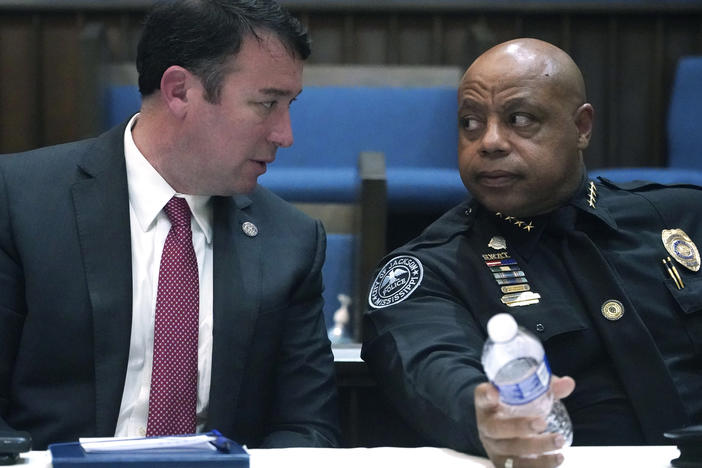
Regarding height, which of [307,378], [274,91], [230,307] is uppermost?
[274,91]

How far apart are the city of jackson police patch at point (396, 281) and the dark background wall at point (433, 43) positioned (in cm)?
145

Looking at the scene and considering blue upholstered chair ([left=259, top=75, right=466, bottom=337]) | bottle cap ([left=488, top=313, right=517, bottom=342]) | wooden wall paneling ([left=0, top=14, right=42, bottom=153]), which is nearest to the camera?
bottle cap ([left=488, top=313, right=517, bottom=342])

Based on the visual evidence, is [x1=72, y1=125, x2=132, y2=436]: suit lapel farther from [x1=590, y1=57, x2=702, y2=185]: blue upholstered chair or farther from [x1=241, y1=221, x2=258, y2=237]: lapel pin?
[x1=590, y1=57, x2=702, y2=185]: blue upholstered chair

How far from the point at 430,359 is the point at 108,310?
375mm

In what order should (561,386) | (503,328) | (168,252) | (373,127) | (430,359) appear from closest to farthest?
(503,328) < (561,386) < (430,359) < (168,252) < (373,127)

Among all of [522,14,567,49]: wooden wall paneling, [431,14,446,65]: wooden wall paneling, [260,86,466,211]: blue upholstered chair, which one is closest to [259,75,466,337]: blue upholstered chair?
[260,86,466,211]: blue upholstered chair

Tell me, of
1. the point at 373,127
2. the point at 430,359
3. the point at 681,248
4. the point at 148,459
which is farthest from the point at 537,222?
the point at 373,127

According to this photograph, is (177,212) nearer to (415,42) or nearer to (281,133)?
(281,133)

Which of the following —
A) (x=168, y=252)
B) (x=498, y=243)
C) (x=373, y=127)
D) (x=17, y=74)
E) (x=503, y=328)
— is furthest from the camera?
(x=17, y=74)

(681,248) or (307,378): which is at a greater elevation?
(681,248)

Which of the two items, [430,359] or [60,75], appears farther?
A: [60,75]

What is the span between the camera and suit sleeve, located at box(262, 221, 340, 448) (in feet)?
4.25

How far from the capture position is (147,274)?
4.19 ft

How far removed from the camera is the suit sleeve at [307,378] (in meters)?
1.30
